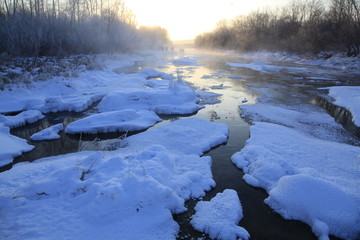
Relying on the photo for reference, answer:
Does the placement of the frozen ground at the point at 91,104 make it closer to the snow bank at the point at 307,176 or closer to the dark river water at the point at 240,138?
the dark river water at the point at 240,138

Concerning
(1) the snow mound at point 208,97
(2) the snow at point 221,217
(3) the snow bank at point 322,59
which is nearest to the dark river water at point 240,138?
(2) the snow at point 221,217

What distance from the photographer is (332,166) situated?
566 centimetres

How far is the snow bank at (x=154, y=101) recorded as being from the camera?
35.1ft

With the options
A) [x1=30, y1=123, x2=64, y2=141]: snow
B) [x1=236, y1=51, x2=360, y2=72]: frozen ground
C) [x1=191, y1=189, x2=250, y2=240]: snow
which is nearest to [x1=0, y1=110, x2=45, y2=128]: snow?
[x1=30, y1=123, x2=64, y2=141]: snow

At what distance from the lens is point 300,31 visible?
38469mm

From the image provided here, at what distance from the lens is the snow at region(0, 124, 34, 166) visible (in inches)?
237

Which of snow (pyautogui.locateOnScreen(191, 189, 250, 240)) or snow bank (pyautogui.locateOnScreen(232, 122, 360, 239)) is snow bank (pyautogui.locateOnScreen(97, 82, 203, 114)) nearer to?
snow bank (pyautogui.locateOnScreen(232, 122, 360, 239))

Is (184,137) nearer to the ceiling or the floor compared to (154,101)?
nearer to the floor

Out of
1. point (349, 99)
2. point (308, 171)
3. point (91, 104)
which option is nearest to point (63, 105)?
point (91, 104)

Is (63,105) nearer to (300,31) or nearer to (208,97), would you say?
(208,97)

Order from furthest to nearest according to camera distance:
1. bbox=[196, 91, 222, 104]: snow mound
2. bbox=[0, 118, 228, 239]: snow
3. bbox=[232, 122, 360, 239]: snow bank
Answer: bbox=[196, 91, 222, 104]: snow mound
bbox=[232, 122, 360, 239]: snow bank
bbox=[0, 118, 228, 239]: snow

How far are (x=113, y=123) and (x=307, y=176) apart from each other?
A: 6.54 meters

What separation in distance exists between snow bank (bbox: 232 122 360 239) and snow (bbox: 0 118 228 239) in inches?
54.1

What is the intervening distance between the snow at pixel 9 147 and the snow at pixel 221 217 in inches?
211
